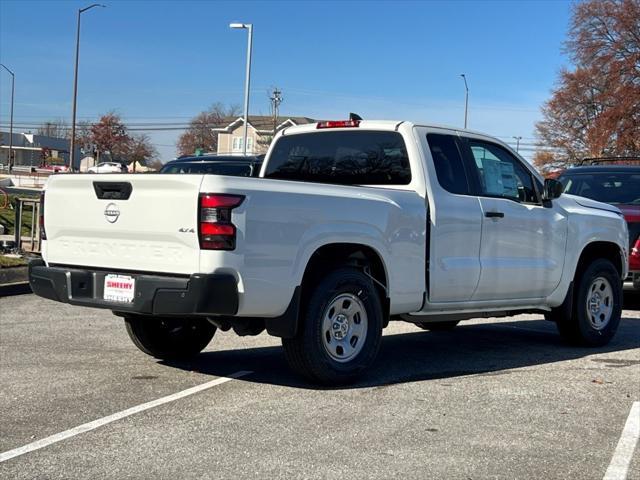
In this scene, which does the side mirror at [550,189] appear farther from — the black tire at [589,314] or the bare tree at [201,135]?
the bare tree at [201,135]

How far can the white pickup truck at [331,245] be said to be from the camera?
512cm

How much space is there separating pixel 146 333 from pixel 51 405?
150 cm

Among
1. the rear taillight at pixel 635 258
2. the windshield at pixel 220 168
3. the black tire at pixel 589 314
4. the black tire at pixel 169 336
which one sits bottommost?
the black tire at pixel 169 336

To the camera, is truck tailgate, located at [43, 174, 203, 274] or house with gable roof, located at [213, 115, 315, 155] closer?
truck tailgate, located at [43, 174, 203, 274]

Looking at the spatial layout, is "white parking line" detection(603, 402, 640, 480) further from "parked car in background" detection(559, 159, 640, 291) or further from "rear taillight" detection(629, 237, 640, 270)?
"parked car in background" detection(559, 159, 640, 291)

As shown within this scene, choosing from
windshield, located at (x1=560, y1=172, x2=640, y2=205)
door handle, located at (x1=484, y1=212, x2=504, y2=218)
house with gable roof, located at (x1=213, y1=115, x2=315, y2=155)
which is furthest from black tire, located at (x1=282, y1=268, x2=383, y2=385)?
house with gable roof, located at (x1=213, y1=115, x2=315, y2=155)

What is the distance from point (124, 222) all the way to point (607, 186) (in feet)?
26.6

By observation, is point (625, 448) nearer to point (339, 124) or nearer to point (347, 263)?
point (347, 263)

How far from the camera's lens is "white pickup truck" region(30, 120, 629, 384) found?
5117 mm

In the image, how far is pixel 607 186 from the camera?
37.3ft

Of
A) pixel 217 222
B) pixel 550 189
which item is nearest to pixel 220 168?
pixel 550 189

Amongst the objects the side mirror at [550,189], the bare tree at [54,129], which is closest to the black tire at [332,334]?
the side mirror at [550,189]

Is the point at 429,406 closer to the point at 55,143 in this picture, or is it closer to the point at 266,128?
the point at 266,128

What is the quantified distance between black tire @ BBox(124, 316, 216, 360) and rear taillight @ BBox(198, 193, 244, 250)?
1.69 metres
